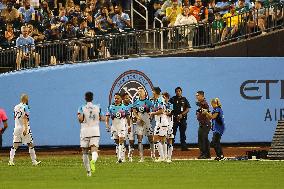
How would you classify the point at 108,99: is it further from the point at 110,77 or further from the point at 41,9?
the point at 41,9

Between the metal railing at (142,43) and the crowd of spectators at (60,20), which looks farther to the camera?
the crowd of spectators at (60,20)

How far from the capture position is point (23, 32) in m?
40.3

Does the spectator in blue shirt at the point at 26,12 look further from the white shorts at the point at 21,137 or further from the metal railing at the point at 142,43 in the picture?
the white shorts at the point at 21,137

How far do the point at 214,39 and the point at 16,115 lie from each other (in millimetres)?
10441

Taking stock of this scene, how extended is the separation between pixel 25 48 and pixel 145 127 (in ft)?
27.4

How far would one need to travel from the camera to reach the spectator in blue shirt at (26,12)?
41688 millimetres

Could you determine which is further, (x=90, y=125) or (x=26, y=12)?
(x=26, y=12)

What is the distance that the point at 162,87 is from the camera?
129 ft

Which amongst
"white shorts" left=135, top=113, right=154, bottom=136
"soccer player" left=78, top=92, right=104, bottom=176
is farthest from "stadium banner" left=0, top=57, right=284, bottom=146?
"soccer player" left=78, top=92, right=104, bottom=176

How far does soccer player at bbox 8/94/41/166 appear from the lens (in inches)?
1238

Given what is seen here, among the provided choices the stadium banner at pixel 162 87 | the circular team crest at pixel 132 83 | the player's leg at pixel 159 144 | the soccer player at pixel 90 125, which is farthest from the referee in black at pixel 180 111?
the soccer player at pixel 90 125

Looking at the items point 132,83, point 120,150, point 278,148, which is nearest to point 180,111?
point 132,83

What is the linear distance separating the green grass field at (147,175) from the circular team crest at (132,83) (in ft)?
21.5

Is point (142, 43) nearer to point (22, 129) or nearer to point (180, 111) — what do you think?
point (180, 111)
